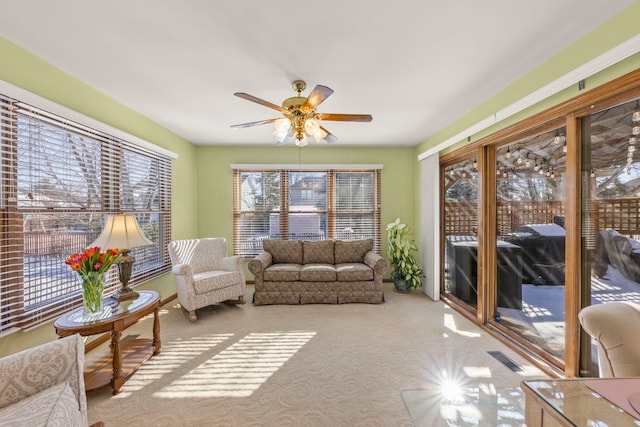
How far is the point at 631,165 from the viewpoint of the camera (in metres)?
1.71

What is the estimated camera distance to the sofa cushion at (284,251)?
443 centimetres

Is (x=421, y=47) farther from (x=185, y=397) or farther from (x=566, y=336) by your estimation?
(x=185, y=397)

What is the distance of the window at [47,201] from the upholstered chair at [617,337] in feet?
11.5

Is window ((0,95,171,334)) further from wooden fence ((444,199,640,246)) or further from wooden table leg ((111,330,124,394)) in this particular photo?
wooden fence ((444,199,640,246))

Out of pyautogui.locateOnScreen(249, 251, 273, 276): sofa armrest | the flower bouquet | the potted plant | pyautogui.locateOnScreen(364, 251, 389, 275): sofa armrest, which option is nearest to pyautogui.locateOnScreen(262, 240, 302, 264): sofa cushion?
pyautogui.locateOnScreen(249, 251, 273, 276): sofa armrest

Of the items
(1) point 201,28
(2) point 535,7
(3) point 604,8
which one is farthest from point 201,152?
(3) point 604,8

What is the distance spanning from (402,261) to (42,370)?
13.4ft

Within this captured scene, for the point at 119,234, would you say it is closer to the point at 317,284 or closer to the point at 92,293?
the point at 92,293

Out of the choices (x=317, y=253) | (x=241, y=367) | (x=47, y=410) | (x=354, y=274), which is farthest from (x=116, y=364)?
(x=317, y=253)

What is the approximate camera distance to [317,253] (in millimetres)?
4426

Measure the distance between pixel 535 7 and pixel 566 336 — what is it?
231cm

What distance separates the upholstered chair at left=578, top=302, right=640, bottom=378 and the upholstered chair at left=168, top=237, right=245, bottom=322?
11.4 feet

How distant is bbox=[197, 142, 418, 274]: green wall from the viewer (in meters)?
4.89

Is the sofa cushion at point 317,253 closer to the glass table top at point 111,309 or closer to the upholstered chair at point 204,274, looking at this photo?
the upholstered chair at point 204,274
